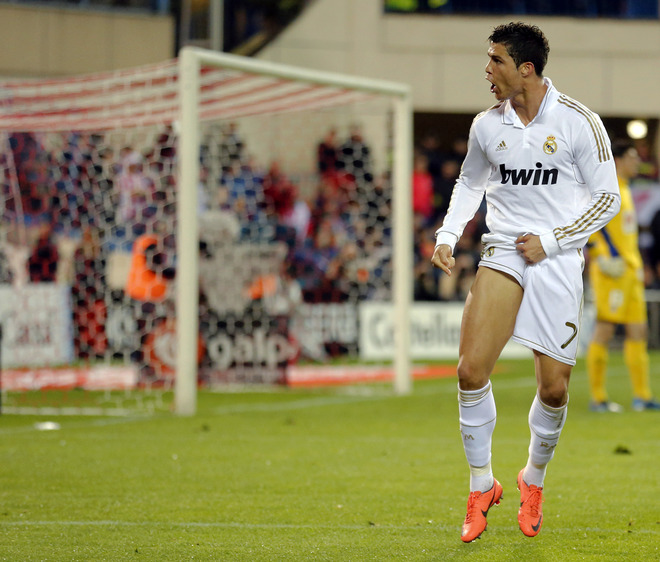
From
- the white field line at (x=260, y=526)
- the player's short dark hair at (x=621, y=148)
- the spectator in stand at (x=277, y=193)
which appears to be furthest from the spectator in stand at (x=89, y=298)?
the white field line at (x=260, y=526)

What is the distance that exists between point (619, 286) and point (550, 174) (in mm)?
5314

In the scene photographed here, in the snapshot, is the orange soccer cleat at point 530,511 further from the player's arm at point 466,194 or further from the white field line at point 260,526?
the player's arm at point 466,194

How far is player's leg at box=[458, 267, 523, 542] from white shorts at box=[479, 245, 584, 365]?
46mm

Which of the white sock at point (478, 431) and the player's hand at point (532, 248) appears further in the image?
the white sock at point (478, 431)

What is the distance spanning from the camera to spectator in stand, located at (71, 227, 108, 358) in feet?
40.1

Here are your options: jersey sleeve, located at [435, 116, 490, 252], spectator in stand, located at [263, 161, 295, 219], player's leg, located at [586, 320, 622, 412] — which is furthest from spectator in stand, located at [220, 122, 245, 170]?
jersey sleeve, located at [435, 116, 490, 252]

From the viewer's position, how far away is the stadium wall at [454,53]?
22500mm

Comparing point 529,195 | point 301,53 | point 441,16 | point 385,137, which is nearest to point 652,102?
point 441,16

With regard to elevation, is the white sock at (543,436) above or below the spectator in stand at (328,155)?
below

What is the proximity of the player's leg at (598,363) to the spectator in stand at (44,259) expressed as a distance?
5.64 metres

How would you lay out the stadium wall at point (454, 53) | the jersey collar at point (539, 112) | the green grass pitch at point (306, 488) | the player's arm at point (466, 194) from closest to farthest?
the green grass pitch at point (306, 488)
the jersey collar at point (539, 112)
the player's arm at point (466, 194)
the stadium wall at point (454, 53)

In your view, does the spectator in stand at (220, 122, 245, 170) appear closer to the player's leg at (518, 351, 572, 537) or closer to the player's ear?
the player's ear

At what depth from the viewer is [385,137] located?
663 inches

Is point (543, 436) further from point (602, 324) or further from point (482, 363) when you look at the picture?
point (602, 324)
